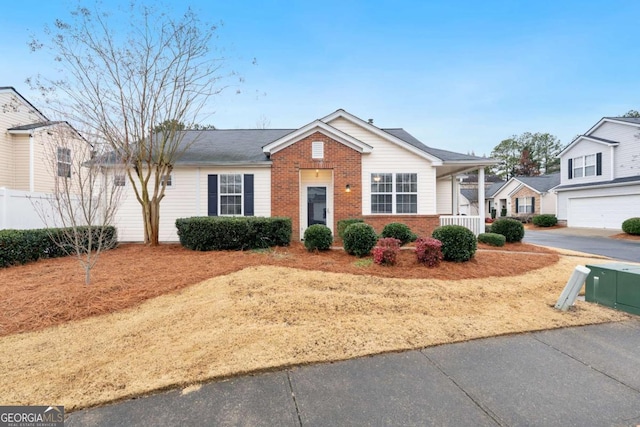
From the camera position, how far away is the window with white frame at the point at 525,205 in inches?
1195

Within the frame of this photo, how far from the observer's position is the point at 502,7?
40.0 ft

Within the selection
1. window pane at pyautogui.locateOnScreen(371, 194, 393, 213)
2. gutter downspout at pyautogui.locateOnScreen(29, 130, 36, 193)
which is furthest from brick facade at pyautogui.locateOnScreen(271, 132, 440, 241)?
gutter downspout at pyautogui.locateOnScreen(29, 130, 36, 193)

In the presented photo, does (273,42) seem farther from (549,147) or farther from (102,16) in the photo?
(549,147)

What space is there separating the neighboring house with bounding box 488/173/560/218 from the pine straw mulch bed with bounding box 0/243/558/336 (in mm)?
26873

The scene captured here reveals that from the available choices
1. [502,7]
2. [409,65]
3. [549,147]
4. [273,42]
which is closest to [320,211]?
[273,42]

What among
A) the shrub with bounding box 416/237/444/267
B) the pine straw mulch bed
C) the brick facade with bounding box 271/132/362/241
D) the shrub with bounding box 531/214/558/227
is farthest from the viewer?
the shrub with bounding box 531/214/558/227

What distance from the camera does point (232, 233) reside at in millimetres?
8500

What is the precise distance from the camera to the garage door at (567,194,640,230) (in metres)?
17.6

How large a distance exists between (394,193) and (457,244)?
464cm

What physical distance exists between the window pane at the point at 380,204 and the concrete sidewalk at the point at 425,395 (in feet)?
26.1

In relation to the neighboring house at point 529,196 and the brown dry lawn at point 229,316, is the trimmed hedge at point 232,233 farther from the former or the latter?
the neighboring house at point 529,196

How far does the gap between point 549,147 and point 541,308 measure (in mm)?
58108

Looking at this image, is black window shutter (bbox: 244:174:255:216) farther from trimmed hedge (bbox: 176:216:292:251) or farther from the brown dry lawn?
the brown dry lawn

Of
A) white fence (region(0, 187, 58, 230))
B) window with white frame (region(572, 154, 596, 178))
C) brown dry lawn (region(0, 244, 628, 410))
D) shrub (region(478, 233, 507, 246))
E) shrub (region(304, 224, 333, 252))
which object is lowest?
brown dry lawn (region(0, 244, 628, 410))
